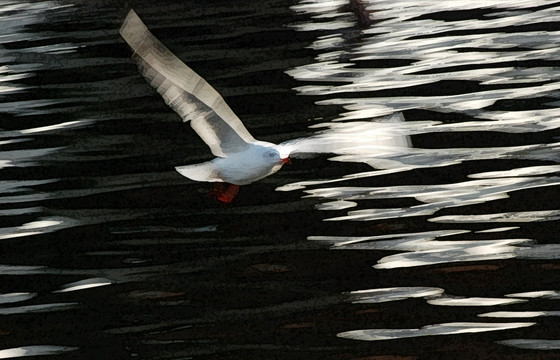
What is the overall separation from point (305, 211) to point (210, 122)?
5.06 ft

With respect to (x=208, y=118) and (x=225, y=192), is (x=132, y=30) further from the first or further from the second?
(x=225, y=192)

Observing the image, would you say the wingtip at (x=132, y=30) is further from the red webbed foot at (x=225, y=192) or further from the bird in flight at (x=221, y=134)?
the red webbed foot at (x=225, y=192)

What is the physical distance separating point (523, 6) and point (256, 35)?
302 cm

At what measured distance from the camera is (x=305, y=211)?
21.8ft

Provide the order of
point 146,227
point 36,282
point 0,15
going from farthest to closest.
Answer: point 0,15, point 146,227, point 36,282

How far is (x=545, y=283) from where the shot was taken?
5250mm

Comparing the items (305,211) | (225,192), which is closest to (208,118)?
(225,192)

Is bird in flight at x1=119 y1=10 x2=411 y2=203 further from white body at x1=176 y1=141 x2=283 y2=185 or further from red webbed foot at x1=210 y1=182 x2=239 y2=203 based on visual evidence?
red webbed foot at x1=210 y1=182 x2=239 y2=203

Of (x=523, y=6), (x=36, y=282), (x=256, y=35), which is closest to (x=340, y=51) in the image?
(x=256, y=35)

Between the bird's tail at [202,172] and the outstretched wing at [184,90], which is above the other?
the outstretched wing at [184,90]

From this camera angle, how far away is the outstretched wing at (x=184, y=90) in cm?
460

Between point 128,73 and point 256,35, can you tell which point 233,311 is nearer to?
point 128,73

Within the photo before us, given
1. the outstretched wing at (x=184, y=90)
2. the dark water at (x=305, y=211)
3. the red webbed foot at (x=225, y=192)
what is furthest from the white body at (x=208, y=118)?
the dark water at (x=305, y=211)

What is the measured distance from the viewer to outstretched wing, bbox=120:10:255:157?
4.60 metres
